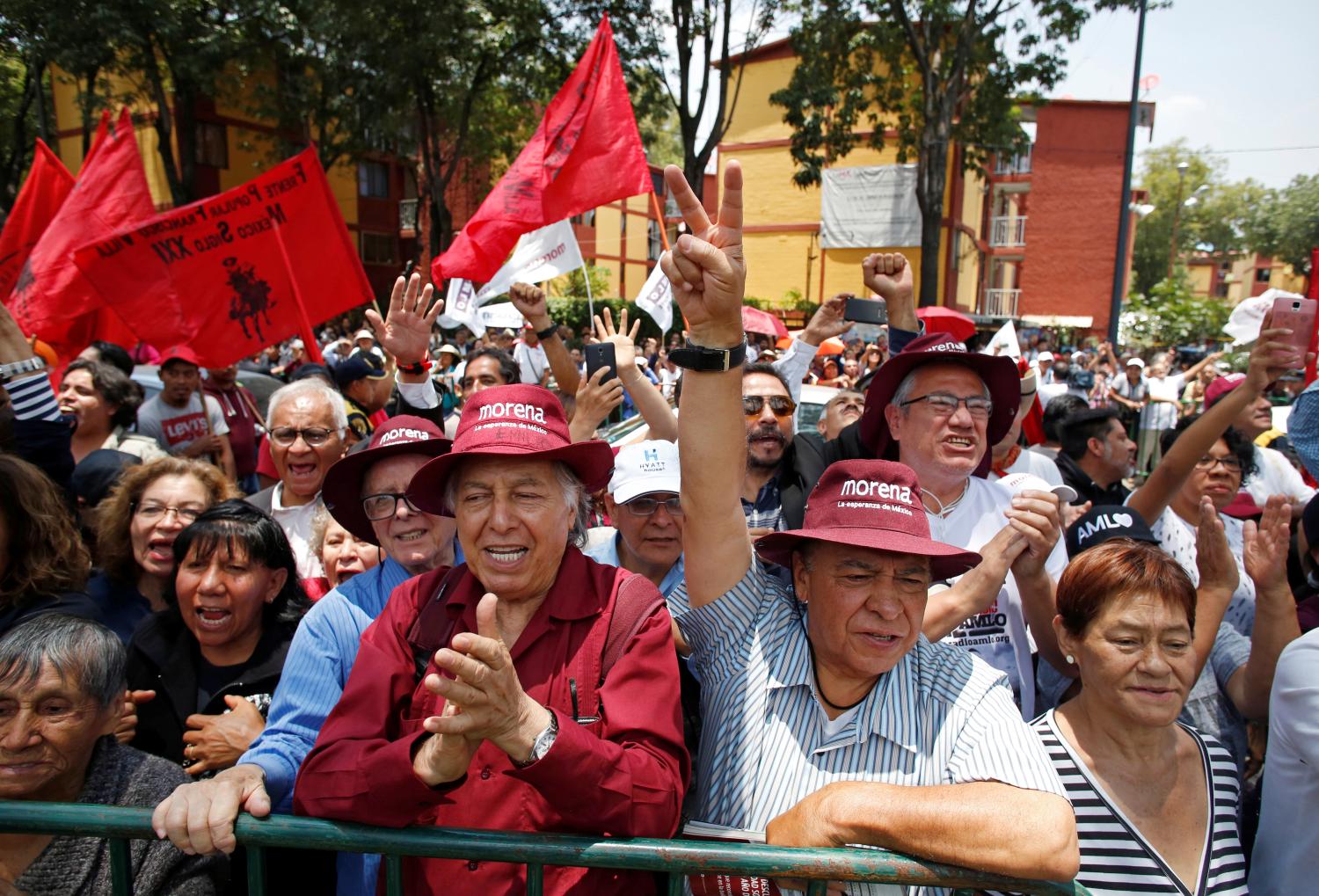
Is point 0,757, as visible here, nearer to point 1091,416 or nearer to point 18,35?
point 1091,416

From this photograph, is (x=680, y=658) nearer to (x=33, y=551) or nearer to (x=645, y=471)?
(x=645, y=471)

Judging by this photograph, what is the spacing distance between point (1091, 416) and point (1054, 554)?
7.63 feet

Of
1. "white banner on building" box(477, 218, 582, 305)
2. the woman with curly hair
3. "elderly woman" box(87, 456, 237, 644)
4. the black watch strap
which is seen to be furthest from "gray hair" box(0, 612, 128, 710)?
"white banner on building" box(477, 218, 582, 305)

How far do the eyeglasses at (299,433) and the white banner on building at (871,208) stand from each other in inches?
1074

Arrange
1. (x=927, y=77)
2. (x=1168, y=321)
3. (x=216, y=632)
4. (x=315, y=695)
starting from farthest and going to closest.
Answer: (x=1168, y=321) < (x=927, y=77) < (x=216, y=632) < (x=315, y=695)

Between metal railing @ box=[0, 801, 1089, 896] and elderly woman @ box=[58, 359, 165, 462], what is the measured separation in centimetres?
352

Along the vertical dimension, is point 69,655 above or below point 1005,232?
below

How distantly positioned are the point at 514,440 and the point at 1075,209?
3932 centimetres

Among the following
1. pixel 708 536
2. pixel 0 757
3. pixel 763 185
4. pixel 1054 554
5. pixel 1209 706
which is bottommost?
pixel 1209 706

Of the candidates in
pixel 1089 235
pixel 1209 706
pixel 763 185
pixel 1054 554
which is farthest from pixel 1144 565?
pixel 1089 235

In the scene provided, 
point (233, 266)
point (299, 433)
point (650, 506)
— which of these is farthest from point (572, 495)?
point (233, 266)

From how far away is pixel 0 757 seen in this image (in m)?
1.97

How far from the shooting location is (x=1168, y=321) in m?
32.1

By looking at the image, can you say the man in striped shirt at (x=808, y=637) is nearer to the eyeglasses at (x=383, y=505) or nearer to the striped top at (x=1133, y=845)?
the striped top at (x=1133, y=845)
